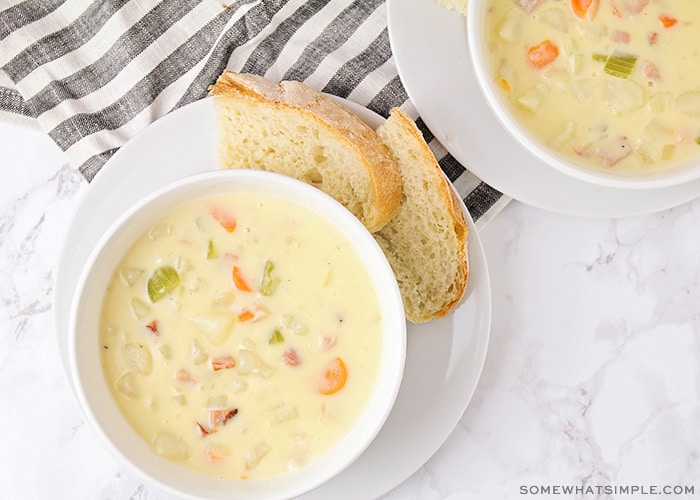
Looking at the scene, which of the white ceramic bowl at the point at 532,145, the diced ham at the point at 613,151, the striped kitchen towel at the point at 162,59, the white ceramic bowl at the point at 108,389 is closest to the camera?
the white ceramic bowl at the point at 108,389

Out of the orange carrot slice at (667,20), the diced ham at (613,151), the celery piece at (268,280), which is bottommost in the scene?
the diced ham at (613,151)

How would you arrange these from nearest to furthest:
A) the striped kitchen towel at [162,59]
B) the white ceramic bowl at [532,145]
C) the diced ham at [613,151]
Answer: the white ceramic bowl at [532,145] < the diced ham at [613,151] < the striped kitchen towel at [162,59]

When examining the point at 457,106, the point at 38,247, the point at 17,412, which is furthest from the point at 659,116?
the point at 17,412

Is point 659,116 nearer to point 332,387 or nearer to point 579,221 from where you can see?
point 579,221

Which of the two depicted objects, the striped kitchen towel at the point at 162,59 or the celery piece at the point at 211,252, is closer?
the celery piece at the point at 211,252

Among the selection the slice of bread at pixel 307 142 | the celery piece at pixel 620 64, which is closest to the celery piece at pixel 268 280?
the slice of bread at pixel 307 142

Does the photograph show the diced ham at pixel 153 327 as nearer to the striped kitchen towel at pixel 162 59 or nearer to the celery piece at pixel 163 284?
the celery piece at pixel 163 284

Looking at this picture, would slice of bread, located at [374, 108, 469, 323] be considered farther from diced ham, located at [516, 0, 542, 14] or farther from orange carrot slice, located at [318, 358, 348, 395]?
diced ham, located at [516, 0, 542, 14]
